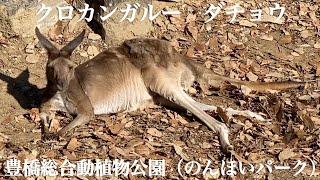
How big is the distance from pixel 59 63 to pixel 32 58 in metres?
1.20

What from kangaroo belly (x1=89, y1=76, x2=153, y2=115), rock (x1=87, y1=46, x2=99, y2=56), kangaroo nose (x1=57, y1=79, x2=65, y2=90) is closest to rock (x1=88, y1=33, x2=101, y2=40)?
rock (x1=87, y1=46, x2=99, y2=56)

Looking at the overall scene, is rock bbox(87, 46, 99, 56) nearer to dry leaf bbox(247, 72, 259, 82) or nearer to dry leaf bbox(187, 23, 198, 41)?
dry leaf bbox(187, 23, 198, 41)

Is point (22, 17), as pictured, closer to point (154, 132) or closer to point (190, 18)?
point (190, 18)

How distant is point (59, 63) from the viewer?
5.39m

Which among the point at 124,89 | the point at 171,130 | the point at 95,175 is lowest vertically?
the point at 95,175

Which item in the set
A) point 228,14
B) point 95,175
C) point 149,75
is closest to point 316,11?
point 228,14

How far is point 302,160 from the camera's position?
511 cm

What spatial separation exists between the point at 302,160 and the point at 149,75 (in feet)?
5.19

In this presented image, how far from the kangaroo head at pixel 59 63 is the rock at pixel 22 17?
47.9 inches

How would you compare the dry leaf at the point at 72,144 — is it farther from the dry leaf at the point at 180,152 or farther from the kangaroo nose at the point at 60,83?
the dry leaf at the point at 180,152

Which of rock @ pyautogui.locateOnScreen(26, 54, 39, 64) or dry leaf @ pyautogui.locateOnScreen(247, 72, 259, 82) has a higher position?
rock @ pyautogui.locateOnScreen(26, 54, 39, 64)

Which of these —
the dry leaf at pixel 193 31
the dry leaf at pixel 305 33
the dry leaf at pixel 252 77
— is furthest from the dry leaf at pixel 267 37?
the dry leaf at pixel 252 77

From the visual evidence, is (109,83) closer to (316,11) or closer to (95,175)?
(95,175)

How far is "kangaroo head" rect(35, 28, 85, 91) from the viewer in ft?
17.6
